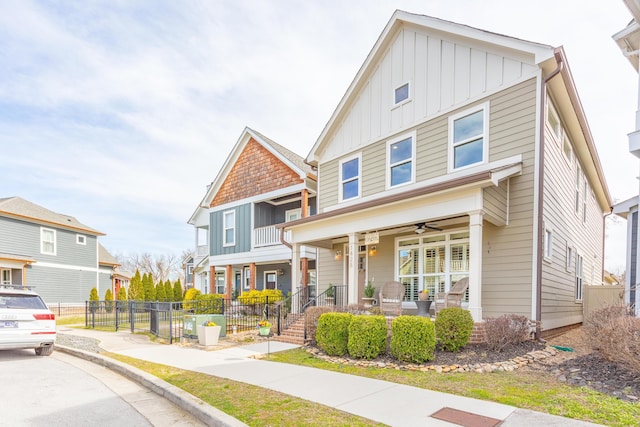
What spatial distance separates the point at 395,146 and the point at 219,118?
11.3 metres

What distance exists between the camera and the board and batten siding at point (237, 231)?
717 inches

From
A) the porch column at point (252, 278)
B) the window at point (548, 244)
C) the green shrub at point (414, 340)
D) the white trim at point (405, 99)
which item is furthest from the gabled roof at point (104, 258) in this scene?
the window at point (548, 244)

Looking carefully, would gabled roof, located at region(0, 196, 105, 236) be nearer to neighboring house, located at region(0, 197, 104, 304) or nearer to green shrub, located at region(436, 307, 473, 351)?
neighboring house, located at region(0, 197, 104, 304)

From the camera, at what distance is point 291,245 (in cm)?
1252

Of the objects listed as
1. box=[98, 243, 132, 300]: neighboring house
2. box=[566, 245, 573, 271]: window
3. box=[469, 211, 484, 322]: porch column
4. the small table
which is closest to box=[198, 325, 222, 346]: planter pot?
the small table

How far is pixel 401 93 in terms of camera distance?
463 inches

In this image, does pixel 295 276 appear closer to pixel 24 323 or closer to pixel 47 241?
pixel 24 323

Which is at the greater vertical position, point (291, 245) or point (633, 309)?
point (291, 245)

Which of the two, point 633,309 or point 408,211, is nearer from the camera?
point 633,309

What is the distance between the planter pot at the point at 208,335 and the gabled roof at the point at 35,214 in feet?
63.4

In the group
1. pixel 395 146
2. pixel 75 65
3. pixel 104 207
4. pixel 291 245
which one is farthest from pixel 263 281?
pixel 104 207

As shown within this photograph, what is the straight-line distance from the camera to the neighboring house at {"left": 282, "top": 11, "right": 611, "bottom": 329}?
8648 millimetres

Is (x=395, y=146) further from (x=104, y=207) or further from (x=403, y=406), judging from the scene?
(x=104, y=207)

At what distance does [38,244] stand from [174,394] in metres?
24.2
